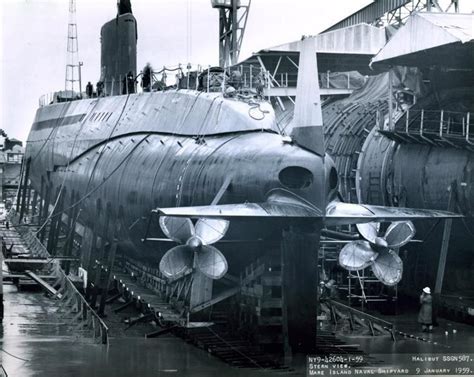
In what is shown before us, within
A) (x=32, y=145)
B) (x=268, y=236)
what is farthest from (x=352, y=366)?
(x=32, y=145)

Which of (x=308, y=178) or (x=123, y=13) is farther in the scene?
(x=123, y=13)

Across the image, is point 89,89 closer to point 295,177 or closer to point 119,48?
point 119,48

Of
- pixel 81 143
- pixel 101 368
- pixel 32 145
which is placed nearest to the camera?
pixel 101 368

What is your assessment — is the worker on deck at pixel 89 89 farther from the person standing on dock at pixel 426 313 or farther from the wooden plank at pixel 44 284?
the person standing on dock at pixel 426 313

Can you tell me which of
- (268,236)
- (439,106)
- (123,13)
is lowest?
(268,236)

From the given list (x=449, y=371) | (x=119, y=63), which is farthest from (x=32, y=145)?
(x=449, y=371)

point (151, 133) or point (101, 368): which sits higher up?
point (151, 133)

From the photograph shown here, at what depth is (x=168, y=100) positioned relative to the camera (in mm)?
28234

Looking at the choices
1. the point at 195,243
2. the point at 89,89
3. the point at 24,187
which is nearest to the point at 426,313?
the point at 195,243

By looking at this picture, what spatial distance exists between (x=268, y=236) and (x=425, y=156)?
34.5 feet

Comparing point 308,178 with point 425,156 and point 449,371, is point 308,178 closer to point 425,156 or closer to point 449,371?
point 449,371

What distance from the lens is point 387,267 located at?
64.7 ft

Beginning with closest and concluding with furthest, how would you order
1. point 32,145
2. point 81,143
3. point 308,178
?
point 308,178 < point 81,143 < point 32,145

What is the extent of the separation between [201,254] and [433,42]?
10.9 metres
